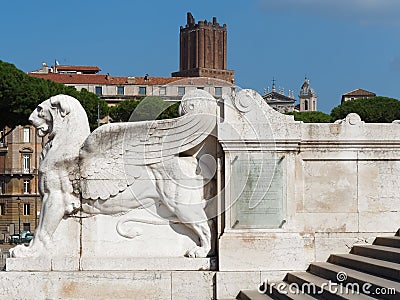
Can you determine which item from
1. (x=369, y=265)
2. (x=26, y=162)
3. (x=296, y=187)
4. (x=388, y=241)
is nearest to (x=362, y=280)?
(x=369, y=265)

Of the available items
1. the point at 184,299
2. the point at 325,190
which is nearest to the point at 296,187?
the point at 325,190

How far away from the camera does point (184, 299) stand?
926 cm

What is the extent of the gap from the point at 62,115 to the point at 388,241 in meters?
4.39

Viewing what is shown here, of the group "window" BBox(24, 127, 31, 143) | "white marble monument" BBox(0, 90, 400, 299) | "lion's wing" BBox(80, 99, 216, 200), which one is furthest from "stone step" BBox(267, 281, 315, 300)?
"window" BBox(24, 127, 31, 143)

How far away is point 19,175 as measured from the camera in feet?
202

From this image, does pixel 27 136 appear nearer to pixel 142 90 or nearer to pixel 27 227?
pixel 27 227

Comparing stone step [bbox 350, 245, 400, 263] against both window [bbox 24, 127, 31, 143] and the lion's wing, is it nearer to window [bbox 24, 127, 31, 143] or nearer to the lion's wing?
the lion's wing

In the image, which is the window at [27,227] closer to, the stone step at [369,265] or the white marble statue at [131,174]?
the white marble statue at [131,174]

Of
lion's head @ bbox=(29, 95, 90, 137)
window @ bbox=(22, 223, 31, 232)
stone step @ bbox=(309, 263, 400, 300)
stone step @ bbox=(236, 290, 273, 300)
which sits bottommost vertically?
window @ bbox=(22, 223, 31, 232)

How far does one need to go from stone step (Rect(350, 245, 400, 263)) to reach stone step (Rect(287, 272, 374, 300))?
0.67 m

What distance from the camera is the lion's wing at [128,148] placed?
953 cm

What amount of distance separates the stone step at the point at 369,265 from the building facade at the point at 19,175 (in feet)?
176

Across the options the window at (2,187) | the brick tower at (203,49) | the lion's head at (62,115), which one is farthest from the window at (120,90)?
the brick tower at (203,49)

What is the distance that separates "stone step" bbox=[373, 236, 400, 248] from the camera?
29.1 feet
